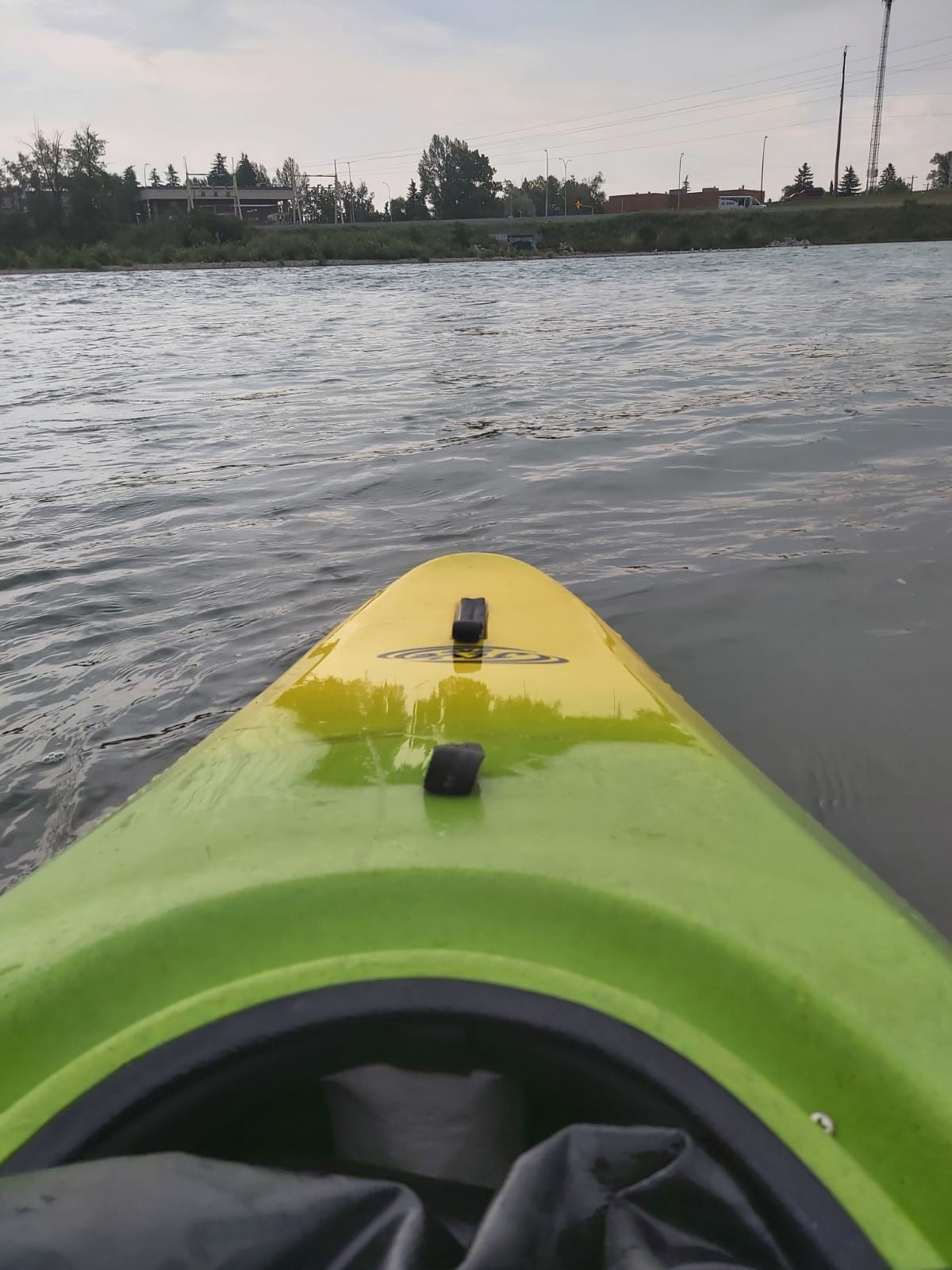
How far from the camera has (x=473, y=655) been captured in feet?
6.76

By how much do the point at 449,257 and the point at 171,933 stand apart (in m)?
52.8

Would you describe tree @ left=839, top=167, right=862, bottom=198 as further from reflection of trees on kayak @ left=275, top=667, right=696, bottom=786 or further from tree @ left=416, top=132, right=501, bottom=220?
reflection of trees on kayak @ left=275, top=667, right=696, bottom=786

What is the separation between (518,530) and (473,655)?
8.71 feet

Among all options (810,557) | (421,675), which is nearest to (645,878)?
(421,675)

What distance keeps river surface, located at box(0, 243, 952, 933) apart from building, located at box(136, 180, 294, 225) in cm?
9402

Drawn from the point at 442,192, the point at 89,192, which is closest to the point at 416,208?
the point at 442,192

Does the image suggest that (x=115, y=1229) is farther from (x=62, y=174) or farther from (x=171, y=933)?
(x=62, y=174)

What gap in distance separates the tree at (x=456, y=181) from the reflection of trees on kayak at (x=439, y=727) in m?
94.7

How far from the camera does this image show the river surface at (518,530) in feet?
9.11

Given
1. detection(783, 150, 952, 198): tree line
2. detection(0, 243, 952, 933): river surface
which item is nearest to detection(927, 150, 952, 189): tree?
detection(783, 150, 952, 198): tree line

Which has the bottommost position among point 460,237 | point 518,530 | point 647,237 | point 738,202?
point 518,530

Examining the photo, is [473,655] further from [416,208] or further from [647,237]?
[416,208]

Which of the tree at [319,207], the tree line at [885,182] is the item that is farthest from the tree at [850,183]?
the tree at [319,207]

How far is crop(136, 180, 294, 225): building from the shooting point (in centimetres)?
9225
